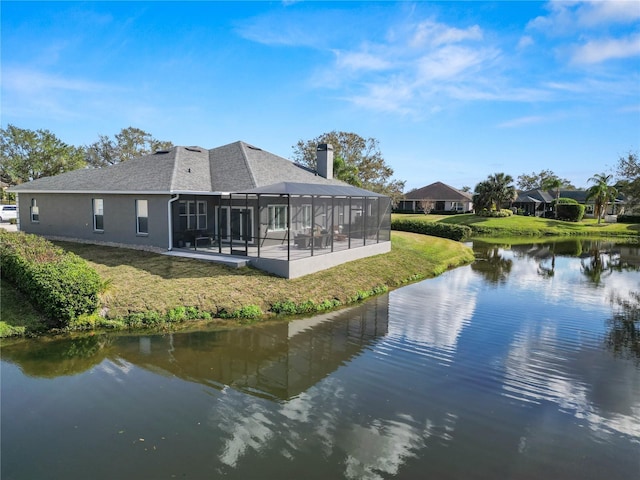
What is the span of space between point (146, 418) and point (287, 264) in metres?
9.07

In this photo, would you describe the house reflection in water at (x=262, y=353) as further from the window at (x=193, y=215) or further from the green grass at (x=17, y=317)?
the window at (x=193, y=215)

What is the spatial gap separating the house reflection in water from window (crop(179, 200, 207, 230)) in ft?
27.6

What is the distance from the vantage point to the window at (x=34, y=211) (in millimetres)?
23609

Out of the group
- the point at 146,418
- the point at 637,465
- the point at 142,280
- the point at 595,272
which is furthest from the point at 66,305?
the point at 595,272

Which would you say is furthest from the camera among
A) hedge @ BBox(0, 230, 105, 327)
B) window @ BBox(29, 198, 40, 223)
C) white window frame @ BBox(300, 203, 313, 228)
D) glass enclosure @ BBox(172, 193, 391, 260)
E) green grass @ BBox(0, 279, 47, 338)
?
window @ BBox(29, 198, 40, 223)

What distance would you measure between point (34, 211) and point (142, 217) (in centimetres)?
913

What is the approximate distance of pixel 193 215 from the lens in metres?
19.7

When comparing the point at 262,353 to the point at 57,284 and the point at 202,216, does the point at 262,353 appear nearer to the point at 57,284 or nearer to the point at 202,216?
the point at 57,284

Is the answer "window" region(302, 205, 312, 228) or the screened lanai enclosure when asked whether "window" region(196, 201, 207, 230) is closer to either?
the screened lanai enclosure

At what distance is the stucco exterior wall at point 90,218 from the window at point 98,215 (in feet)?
0.57

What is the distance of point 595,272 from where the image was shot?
24219 millimetres

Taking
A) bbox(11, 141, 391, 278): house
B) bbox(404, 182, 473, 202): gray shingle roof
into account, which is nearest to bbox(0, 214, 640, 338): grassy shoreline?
bbox(11, 141, 391, 278): house

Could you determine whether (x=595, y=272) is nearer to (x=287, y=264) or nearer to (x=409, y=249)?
(x=409, y=249)

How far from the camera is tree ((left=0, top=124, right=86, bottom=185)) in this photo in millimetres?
40250
